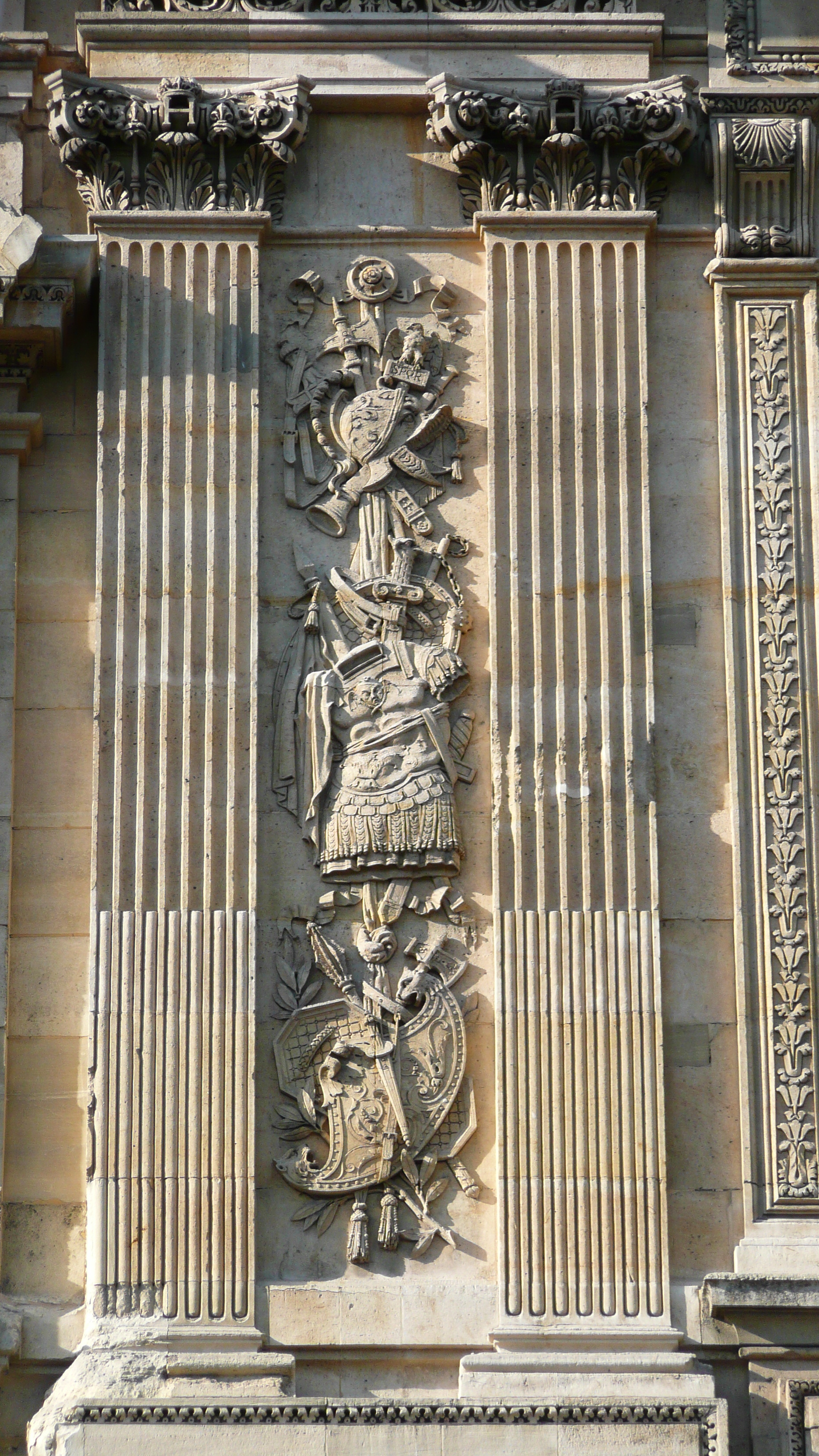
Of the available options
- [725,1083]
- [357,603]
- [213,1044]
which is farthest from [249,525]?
[725,1083]

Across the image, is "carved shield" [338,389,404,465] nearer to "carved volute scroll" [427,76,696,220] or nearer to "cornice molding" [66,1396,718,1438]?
"carved volute scroll" [427,76,696,220]

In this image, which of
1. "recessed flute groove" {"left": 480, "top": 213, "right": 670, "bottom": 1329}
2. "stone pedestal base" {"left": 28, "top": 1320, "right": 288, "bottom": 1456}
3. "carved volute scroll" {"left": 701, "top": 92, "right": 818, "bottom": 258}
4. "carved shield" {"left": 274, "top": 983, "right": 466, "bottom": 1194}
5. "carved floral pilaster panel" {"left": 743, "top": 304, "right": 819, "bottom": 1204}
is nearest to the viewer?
"stone pedestal base" {"left": 28, "top": 1320, "right": 288, "bottom": 1456}

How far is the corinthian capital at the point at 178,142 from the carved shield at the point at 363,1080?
203 inches

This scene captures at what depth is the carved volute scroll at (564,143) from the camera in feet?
46.5

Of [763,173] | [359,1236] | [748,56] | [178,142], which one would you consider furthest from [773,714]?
[178,142]

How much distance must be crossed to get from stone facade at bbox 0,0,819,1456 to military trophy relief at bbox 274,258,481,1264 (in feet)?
0.10

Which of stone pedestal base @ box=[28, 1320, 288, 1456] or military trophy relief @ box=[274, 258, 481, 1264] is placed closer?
stone pedestal base @ box=[28, 1320, 288, 1456]

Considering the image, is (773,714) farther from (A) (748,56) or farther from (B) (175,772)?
(A) (748,56)

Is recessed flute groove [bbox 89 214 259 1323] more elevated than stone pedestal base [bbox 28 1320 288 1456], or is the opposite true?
recessed flute groove [bbox 89 214 259 1323]

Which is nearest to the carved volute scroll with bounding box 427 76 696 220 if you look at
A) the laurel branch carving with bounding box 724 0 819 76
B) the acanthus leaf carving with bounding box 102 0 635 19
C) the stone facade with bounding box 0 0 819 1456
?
the stone facade with bounding box 0 0 819 1456

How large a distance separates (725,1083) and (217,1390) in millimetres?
3453

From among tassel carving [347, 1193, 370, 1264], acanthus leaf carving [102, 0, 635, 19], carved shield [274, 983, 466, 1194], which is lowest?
tassel carving [347, 1193, 370, 1264]

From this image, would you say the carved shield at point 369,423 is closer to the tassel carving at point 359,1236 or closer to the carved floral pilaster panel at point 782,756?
the carved floral pilaster panel at point 782,756

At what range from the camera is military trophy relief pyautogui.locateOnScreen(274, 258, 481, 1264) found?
1319 centimetres
